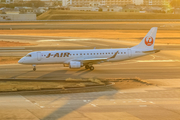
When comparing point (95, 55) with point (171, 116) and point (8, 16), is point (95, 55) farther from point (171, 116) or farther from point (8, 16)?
point (8, 16)

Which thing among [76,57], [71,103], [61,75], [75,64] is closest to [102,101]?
[71,103]

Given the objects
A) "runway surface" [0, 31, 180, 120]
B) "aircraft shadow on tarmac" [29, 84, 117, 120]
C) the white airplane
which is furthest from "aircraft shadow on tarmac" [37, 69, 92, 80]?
"aircraft shadow on tarmac" [29, 84, 117, 120]

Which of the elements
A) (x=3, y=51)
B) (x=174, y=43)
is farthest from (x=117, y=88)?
(x=174, y=43)

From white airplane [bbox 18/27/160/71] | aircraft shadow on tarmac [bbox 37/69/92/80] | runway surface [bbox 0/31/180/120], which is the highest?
white airplane [bbox 18/27/160/71]

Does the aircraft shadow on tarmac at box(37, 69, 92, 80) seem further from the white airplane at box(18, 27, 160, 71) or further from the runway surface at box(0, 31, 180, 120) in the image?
the white airplane at box(18, 27, 160, 71)

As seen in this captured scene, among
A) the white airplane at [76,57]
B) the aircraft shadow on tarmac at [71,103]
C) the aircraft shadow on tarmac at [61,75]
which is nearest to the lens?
the aircraft shadow on tarmac at [71,103]

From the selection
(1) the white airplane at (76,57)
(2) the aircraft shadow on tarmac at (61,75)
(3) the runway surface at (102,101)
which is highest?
(1) the white airplane at (76,57)

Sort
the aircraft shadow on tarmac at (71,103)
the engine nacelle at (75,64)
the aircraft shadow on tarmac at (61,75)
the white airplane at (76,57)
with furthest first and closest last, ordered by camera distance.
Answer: the white airplane at (76,57)
the engine nacelle at (75,64)
the aircraft shadow on tarmac at (61,75)
the aircraft shadow on tarmac at (71,103)

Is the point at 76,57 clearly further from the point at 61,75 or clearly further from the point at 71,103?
the point at 71,103

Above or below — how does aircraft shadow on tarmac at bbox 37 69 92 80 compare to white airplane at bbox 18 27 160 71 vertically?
below

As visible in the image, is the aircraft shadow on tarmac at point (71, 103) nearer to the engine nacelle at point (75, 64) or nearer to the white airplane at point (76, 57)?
the engine nacelle at point (75, 64)

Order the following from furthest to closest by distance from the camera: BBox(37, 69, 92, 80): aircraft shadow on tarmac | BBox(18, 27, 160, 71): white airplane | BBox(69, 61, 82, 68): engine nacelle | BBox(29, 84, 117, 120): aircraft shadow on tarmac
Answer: BBox(18, 27, 160, 71): white airplane → BBox(69, 61, 82, 68): engine nacelle → BBox(37, 69, 92, 80): aircraft shadow on tarmac → BBox(29, 84, 117, 120): aircraft shadow on tarmac

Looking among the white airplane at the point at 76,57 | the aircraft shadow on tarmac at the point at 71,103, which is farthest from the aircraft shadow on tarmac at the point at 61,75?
→ the aircraft shadow on tarmac at the point at 71,103

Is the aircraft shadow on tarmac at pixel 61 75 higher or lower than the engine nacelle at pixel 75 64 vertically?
lower
